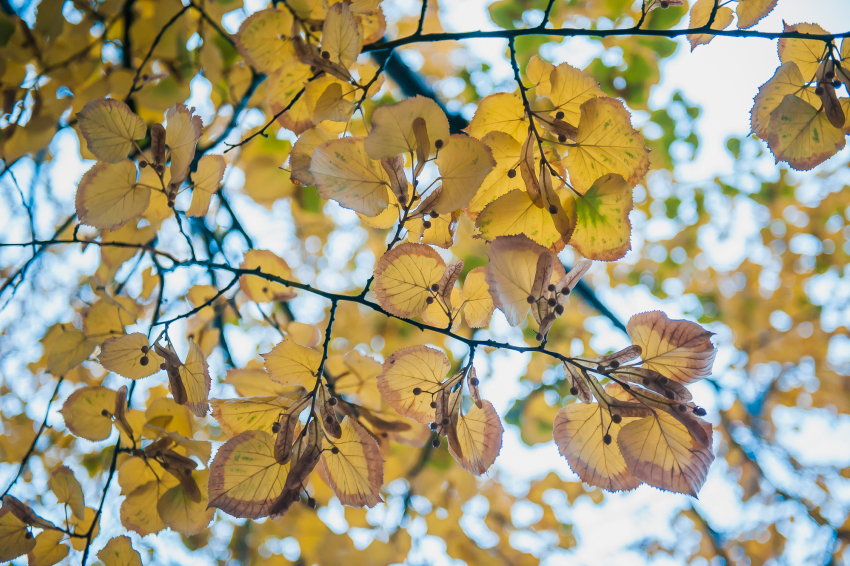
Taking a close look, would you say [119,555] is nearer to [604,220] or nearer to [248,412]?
[248,412]

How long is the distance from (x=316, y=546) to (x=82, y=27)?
3.48 ft

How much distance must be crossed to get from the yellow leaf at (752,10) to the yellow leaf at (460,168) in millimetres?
274

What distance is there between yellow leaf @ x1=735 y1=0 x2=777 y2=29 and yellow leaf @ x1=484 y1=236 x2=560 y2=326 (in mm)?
289

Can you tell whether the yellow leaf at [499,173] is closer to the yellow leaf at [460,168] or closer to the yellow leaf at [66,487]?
the yellow leaf at [460,168]

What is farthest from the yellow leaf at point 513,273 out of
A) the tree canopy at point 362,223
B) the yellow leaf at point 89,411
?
the yellow leaf at point 89,411

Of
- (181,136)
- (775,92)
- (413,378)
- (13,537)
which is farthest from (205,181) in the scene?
(775,92)

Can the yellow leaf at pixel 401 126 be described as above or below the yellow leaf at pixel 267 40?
below

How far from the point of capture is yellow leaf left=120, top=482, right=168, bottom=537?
0.46 meters

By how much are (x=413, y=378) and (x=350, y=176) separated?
0.59 feet

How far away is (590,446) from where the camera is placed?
0.36 meters

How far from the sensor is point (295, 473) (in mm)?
316

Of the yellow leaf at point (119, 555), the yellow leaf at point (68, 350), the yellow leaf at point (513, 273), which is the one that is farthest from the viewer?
the yellow leaf at point (68, 350)

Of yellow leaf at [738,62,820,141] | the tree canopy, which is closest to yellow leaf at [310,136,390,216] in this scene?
the tree canopy

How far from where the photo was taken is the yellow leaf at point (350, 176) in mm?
336
